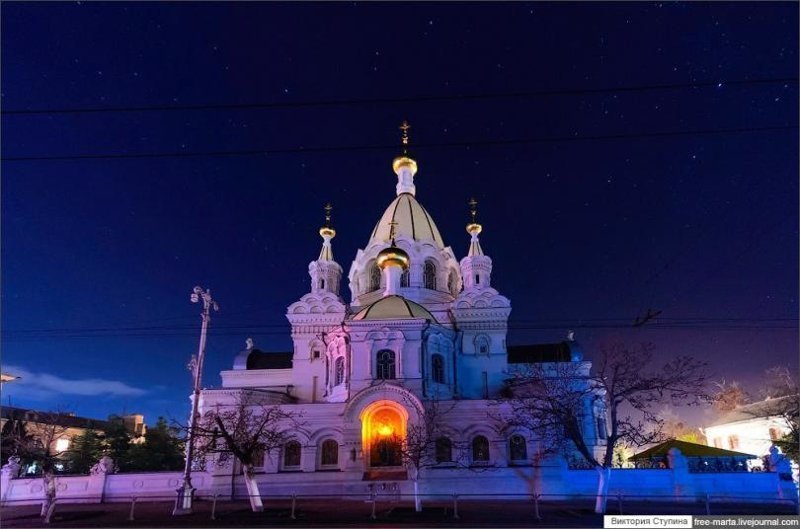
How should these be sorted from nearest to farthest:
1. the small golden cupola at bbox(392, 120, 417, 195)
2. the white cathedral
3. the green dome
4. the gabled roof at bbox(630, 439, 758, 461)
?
1. the gabled roof at bbox(630, 439, 758, 461)
2. the white cathedral
3. the green dome
4. the small golden cupola at bbox(392, 120, 417, 195)

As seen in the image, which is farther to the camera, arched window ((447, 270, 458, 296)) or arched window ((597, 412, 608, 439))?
arched window ((447, 270, 458, 296))

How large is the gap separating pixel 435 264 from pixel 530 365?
1152cm

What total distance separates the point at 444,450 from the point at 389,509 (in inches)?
351

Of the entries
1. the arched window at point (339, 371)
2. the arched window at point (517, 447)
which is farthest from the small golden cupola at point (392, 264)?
the arched window at point (517, 447)

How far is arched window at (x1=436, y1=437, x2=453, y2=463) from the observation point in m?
30.0

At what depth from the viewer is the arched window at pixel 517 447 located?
101 ft

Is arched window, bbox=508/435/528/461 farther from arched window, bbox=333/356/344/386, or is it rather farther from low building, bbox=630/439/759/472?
arched window, bbox=333/356/344/386

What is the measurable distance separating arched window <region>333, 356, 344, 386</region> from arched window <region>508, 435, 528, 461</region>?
1117cm

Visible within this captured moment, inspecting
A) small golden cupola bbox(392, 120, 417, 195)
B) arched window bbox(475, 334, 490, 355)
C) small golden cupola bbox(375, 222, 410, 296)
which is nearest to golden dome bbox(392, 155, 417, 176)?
small golden cupola bbox(392, 120, 417, 195)

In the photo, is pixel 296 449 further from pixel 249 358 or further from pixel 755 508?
pixel 755 508

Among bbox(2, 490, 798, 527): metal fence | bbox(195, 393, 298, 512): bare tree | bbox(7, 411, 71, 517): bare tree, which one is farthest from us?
bbox(195, 393, 298, 512): bare tree

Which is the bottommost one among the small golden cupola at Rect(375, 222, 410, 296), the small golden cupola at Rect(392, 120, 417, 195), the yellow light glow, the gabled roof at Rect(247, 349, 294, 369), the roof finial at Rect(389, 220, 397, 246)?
the yellow light glow

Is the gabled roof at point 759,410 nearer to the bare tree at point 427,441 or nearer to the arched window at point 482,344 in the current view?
the arched window at point 482,344

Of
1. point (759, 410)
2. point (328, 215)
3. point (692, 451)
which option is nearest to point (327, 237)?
point (328, 215)
